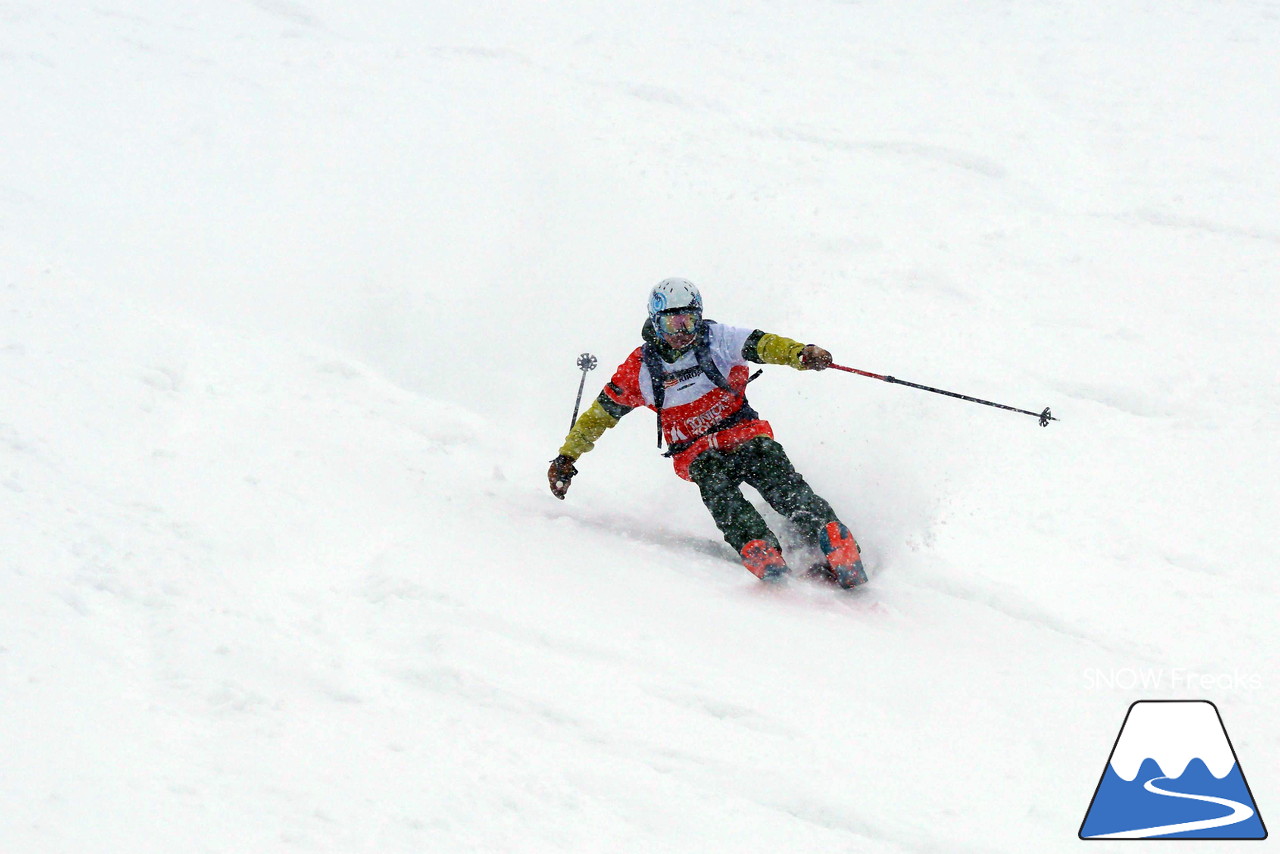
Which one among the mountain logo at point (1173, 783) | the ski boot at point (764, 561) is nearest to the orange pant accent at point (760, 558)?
the ski boot at point (764, 561)

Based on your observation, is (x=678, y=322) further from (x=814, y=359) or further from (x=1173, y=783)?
(x=1173, y=783)

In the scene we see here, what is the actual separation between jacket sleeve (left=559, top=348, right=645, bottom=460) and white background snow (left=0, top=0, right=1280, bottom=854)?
526 mm

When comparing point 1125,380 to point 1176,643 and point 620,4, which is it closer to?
point 1176,643

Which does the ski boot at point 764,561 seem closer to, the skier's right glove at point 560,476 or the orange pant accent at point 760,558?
the orange pant accent at point 760,558

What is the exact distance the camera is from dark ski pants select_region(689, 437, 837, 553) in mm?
6082

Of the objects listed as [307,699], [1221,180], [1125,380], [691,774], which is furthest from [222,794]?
[1221,180]

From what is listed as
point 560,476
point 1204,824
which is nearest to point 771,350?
point 560,476

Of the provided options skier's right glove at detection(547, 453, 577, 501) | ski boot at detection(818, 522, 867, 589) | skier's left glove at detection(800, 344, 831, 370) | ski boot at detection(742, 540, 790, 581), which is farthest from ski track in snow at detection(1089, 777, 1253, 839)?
skier's right glove at detection(547, 453, 577, 501)

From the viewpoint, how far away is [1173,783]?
13.1 feet

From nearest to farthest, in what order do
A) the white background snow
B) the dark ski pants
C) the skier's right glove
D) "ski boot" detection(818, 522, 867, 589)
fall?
1. the white background snow
2. "ski boot" detection(818, 522, 867, 589)
3. the dark ski pants
4. the skier's right glove

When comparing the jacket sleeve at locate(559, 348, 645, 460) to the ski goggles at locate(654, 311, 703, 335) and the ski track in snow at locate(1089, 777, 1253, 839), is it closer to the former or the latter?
the ski goggles at locate(654, 311, 703, 335)

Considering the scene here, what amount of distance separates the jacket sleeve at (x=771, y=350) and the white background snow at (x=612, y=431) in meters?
1.27

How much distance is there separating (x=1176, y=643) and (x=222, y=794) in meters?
4.78

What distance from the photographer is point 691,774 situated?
12.2 feet
